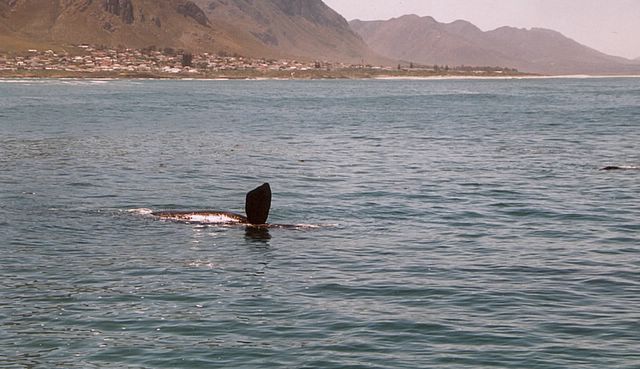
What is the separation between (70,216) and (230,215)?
235 inches

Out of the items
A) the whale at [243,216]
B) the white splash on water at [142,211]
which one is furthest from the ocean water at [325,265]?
the whale at [243,216]

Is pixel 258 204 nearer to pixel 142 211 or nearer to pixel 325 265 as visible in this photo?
pixel 142 211

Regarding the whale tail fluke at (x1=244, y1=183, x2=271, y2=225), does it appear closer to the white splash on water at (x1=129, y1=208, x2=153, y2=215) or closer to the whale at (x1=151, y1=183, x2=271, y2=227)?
the whale at (x1=151, y1=183, x2=271, y2=227)

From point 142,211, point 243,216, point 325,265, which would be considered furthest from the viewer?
point 142,211

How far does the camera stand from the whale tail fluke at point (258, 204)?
98.9ft

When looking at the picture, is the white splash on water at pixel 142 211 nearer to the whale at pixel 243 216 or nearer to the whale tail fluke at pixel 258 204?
the whale at pixel 243 216

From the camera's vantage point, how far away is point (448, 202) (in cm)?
3878

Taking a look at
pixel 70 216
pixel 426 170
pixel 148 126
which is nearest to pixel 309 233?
pixel 70 216

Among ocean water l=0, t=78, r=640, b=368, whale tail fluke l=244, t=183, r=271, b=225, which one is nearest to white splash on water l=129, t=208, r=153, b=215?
ocean water l=0, t=78, r=640, b=368

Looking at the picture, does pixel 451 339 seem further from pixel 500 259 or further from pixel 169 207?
pixel 169 207

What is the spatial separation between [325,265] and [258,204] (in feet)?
20.0

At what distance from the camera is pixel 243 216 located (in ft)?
107

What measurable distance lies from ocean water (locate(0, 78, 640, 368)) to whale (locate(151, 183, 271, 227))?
0.80 meters

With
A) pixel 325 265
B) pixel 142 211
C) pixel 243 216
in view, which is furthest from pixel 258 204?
pixel 325 265
